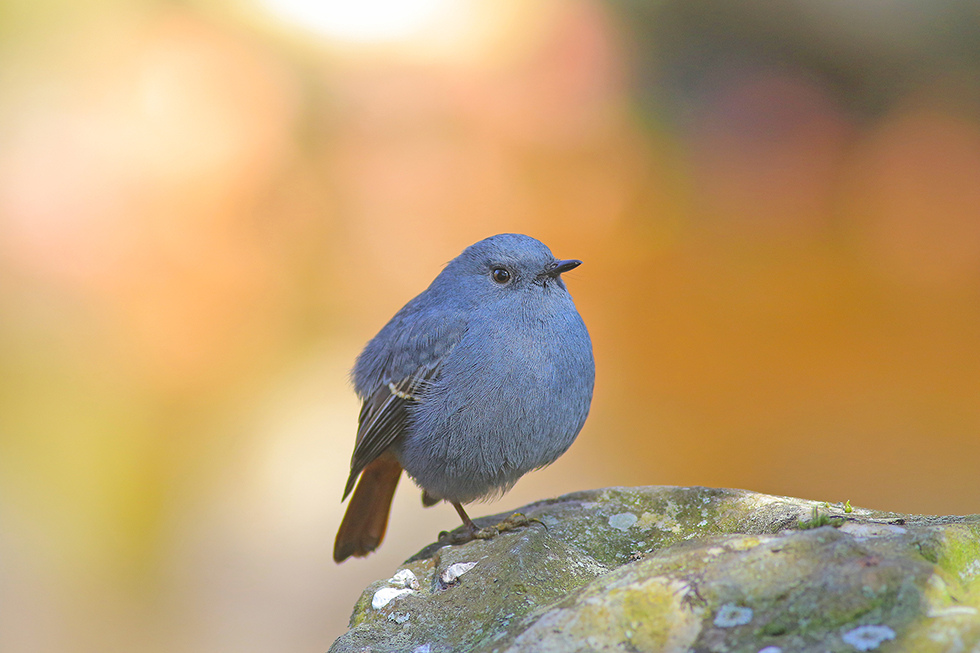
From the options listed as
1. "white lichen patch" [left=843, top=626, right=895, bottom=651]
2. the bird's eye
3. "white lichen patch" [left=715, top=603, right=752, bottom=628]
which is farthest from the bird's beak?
"white lichen patch" [left=843, top=626, right=895, bottom=651]

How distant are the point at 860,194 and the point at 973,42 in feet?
4.85

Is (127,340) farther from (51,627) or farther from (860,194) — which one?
(860,194)

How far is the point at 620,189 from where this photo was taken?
23.5ft

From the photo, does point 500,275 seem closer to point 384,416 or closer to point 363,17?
point 384,416

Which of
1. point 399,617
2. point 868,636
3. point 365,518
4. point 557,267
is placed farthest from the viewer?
point 365,518

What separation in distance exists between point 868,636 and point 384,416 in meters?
2.32

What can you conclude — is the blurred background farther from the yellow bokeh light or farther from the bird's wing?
the bird's wing

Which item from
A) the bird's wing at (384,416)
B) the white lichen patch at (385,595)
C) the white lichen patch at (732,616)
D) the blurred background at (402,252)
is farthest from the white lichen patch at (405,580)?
the blurred background at (402,252)

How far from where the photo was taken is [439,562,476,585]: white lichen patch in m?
2.96

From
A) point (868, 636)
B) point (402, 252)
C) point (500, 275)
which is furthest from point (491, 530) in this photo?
point (402, 252)

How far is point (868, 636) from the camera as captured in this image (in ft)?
5.77

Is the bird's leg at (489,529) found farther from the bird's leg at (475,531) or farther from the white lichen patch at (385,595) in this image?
the white lichen patch at (385,595)

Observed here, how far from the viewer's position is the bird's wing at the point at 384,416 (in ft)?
11.7

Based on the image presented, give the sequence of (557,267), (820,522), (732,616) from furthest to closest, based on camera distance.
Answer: (557,267) < (820,522) < (732,616)
